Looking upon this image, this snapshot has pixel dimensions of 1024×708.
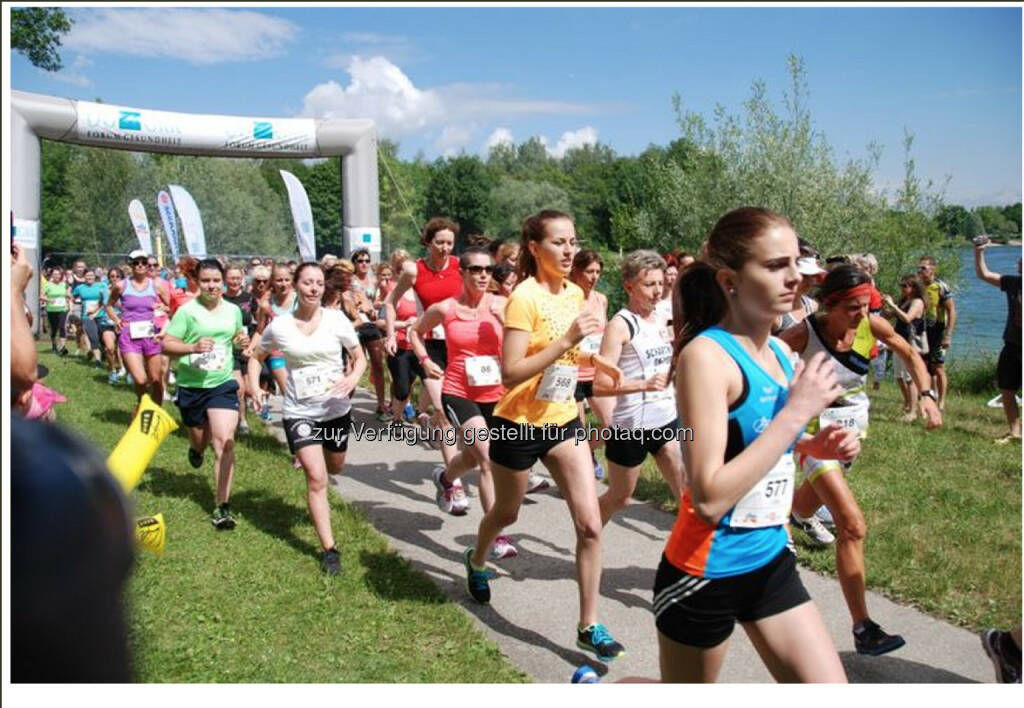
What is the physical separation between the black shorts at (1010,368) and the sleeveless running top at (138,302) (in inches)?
369

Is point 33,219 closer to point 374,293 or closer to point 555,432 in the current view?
point 374,293

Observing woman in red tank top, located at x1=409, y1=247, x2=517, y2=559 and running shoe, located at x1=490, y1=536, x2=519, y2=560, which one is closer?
running shoe, located at x1=490, y1=536, x2=519, y2=560

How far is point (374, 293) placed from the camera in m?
11.6

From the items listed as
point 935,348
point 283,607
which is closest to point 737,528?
point 283,607

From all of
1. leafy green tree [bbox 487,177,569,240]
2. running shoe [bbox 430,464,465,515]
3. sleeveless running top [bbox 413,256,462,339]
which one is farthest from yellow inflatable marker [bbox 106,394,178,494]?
leafy green tree [bbox 487,177,569,240]

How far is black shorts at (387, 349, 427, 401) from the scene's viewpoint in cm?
852

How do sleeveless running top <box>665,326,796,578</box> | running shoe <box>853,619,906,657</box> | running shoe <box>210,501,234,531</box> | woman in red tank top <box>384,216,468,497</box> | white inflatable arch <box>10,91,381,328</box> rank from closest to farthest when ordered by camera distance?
sleeveless running top <box>665,326,796,578</box> < running shoe <box>853,619,906,657</box> < running shoe <box>210,501,234,531</box> < woman in red tank top <box>384,216,468,497</box> < white inflatable arch <box>10,91,381,328</box>

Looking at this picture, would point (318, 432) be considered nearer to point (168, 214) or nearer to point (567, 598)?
point (567, 598)

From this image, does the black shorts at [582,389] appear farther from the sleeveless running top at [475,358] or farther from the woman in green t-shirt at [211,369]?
the woman in green t-shirt at [211,369]

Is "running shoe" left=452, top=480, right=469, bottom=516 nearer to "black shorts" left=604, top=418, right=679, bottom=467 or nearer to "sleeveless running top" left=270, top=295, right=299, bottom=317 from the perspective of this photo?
"black shorts" left=604, top=418, right=679, bottom=467

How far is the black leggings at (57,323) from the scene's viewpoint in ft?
58.1

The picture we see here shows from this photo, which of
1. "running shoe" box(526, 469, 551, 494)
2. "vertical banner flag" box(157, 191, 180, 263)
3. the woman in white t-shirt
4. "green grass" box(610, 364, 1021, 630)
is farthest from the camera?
"vertical banner flag" box(157, 191, 180, 263)

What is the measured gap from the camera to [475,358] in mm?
5523

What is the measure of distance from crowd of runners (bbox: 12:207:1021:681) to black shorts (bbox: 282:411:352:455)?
0.01 m
